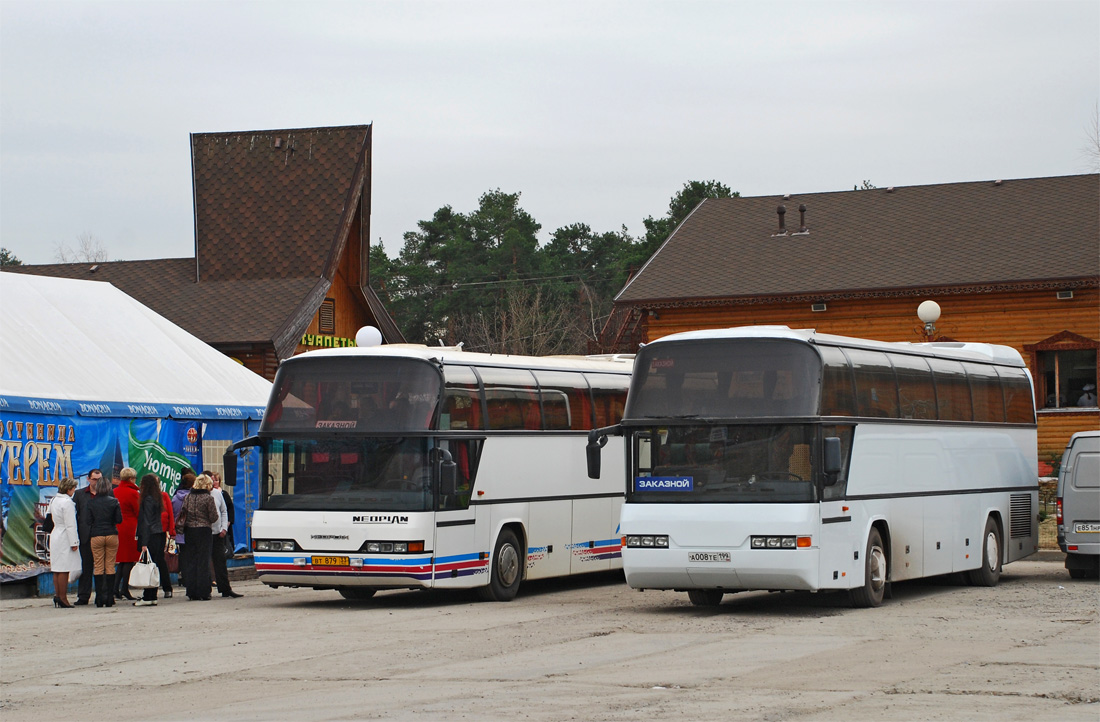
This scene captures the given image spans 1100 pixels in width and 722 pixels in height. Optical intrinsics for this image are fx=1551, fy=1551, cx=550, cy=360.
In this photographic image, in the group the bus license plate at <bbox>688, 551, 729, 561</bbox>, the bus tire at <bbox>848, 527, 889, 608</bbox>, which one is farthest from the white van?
the bus license plate at <bbox>688, 551, 729, 561</bbox>

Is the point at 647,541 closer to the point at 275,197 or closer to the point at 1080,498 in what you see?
the point at 1080,498

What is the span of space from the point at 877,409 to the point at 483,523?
17.0 ft

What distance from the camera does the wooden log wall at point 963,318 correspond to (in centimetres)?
3806

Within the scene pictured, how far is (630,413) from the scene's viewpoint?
58.2ft

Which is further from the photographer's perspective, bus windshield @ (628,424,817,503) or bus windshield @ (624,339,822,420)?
bus windshield @ (624,339,822,420)

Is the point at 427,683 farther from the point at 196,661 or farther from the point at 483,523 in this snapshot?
the point at 483,523

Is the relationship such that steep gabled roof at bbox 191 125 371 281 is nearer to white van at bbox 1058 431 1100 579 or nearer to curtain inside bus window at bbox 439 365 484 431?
curtain inside bus window at bbox 439 365 484 431

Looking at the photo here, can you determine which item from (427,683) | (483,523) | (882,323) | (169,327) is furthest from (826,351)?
(882,323)

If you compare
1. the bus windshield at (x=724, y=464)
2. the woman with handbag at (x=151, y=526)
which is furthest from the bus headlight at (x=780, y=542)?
the woman with handbag at (x=151, y=526)

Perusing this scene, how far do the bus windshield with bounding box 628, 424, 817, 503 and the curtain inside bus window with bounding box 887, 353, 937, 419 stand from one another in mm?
2656

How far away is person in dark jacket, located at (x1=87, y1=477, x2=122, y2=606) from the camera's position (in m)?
19.9

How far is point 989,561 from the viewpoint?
70.8ft

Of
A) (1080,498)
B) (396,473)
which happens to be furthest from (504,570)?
(1080,498)

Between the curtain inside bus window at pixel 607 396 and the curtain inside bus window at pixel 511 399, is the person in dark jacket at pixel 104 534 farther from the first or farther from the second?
the curtain inside bus window at pixel 607 396
